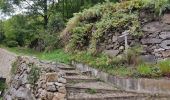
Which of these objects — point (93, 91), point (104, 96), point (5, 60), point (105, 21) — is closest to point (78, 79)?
point (93, 91)

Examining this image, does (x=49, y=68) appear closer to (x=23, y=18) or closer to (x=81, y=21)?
(x=81, y=21)

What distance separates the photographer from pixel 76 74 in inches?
425

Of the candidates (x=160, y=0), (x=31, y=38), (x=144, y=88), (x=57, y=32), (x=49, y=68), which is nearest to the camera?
(x=49, y=68)

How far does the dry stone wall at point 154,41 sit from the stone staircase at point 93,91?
1439 millimetres

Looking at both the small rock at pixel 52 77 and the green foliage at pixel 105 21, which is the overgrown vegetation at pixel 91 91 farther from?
the green foliage at pixel 105 21

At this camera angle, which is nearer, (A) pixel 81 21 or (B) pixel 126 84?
(B) pixel 126 84

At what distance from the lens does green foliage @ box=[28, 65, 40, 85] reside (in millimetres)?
→ 8825

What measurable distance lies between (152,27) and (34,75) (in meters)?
3.80

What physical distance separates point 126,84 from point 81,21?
446 cm

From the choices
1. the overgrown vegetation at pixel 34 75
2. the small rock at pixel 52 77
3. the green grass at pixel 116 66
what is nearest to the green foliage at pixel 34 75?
the overgrown vegetation at pixel 34 75

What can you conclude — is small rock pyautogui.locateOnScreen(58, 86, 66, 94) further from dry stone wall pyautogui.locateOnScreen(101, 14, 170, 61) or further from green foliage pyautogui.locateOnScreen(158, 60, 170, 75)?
dry stone wall pyautogui.locateOnScreen(101, 14, 170, 61)

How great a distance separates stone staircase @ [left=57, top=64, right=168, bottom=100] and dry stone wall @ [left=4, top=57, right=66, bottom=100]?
37 cm

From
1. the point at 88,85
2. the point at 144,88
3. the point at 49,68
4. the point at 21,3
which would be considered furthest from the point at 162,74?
the point at 21,3

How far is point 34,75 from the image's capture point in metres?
8.97
